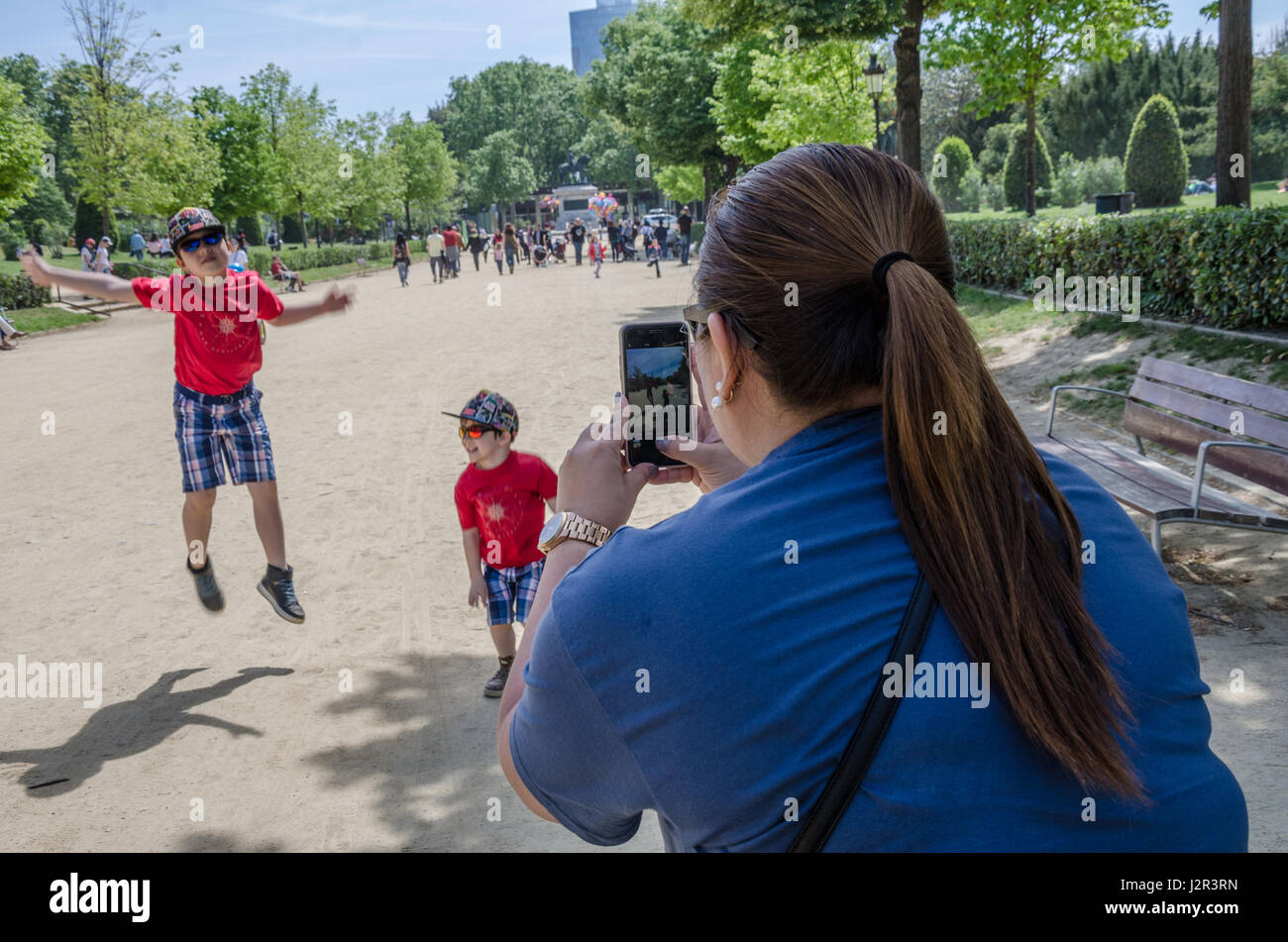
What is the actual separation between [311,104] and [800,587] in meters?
56.4

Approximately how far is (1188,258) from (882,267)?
10.6 m

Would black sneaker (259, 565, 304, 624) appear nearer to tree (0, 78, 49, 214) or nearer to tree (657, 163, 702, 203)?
tree (0, 78, 49, 214)

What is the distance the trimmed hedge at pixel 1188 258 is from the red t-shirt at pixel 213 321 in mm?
8060

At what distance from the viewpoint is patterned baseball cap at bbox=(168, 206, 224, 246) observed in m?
4.93

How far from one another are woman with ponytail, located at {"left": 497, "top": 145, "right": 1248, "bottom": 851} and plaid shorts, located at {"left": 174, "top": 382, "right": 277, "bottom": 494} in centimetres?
447

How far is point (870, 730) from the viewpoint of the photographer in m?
1.07

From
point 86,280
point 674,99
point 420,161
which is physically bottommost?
point 86,280

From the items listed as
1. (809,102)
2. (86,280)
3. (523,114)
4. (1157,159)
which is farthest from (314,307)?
(523,114)

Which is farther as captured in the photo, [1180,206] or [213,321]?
[1180,206]

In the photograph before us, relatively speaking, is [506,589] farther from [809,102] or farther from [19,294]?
[19,294]

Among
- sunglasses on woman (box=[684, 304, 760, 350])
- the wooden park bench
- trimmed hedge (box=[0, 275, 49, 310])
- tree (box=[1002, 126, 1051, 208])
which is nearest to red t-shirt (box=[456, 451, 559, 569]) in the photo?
the wooden park bench

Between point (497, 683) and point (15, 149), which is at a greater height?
point (15, 149)
